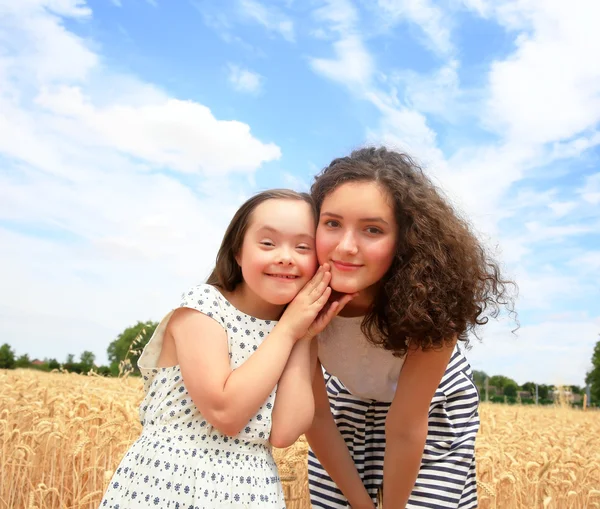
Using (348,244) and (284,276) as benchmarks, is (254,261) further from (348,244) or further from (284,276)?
(348,244)

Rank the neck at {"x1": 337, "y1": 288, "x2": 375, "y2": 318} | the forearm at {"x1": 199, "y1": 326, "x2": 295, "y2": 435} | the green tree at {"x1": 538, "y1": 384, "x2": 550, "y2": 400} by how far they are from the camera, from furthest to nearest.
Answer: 1. the green tree at {"x1": 538, "y1": 384, "x2": 550, "y2": 400}
2. the neck at {"x1": 337, "y1": 288, "x2": 375, "y2": 318}
3. the forearm at {"x1": 199, "y1": 326, "x2": 295, "y2": 435}

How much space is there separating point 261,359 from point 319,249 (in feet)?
1.51

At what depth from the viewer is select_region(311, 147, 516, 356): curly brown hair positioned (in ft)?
7.52

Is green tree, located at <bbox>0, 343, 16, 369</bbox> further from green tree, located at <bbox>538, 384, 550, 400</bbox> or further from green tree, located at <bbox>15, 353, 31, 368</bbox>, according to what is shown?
green tree, located at <bbox>538, 384, 550, 400</bbox>

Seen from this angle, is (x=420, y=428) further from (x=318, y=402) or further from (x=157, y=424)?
(x=157, y=424)

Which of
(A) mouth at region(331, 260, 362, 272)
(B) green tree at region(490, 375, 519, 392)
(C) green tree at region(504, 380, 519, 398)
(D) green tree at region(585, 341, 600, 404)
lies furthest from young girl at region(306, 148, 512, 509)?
(C) green tree at region(504, 380, 519, 398)

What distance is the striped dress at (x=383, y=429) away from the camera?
2.68 m

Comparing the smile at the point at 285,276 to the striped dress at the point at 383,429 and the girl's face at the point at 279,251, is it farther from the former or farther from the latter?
the striped dress at the point at 383,429

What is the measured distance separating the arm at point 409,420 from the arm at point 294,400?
18.9 inches

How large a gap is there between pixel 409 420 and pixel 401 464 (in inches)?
8.1

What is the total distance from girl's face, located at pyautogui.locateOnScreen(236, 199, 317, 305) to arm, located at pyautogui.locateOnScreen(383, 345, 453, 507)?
1.97 feet

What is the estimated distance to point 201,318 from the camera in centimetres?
213

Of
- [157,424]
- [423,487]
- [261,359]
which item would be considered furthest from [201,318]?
[423,487]

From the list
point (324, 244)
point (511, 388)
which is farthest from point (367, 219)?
point (511, 388)
